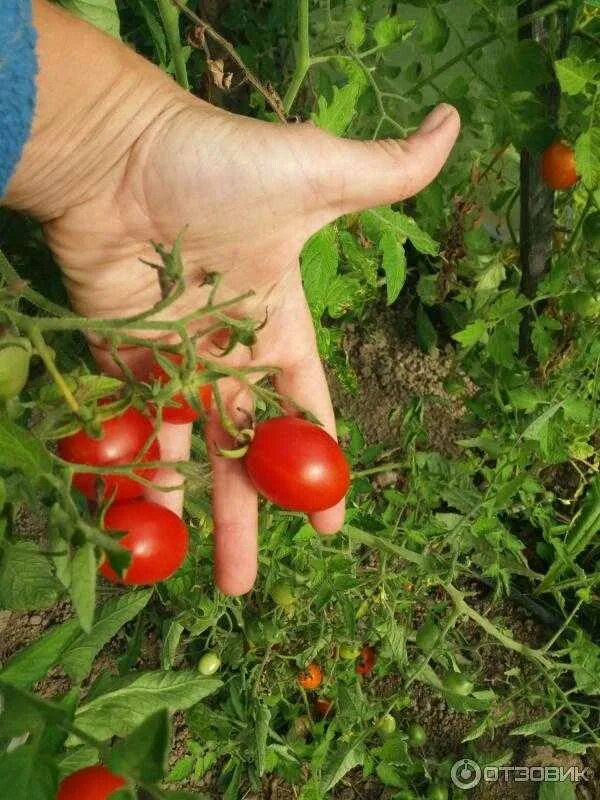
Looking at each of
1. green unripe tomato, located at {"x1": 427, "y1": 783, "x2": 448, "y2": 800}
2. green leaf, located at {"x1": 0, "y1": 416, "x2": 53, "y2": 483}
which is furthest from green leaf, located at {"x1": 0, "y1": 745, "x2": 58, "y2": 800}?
green unripe tomato, located at {"x1": 427, "y1": 783, "x2": 448, "y2": 800}

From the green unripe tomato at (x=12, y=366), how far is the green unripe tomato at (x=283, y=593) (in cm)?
75

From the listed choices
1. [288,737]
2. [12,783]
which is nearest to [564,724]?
[288,737]

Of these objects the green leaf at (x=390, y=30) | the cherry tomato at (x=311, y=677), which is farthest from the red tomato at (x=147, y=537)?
the green leaf at (x=390, y=30)

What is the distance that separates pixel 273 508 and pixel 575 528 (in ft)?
2.32

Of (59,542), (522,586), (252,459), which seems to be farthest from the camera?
(522,586)

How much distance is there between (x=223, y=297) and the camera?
3.64 ft

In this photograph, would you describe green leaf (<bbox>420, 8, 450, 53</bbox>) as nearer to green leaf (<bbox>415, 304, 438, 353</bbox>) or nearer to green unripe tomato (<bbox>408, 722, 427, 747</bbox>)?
green leaf (<bbox>415, 304, 438, 353</bbox>)

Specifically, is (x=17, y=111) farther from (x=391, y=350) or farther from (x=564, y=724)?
(x=564, y=724)

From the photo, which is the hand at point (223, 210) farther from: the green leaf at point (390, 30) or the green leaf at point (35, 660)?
the green leaf at point (35, 660)

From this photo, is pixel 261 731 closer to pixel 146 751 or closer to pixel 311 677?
pixel 311 677

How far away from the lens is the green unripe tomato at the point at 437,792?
57.9 inches

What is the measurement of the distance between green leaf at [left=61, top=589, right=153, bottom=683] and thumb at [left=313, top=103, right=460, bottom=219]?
56 cm

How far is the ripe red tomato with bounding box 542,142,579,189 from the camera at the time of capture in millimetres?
1312

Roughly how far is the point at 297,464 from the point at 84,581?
339 mm
